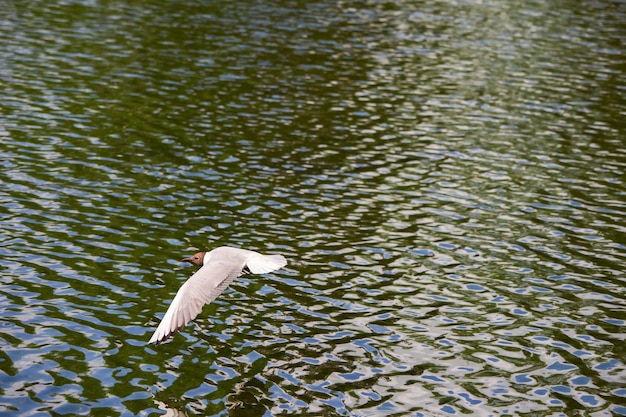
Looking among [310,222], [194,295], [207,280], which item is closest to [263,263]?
[207,280]

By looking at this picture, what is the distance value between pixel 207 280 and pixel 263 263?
54.0 inches

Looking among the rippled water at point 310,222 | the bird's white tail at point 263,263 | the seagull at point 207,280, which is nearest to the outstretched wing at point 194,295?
the seagull at point 207,280

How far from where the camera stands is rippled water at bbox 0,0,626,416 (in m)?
16.6

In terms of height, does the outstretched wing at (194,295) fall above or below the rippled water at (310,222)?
above

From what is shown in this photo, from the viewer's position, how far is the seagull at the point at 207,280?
1523 centimetres

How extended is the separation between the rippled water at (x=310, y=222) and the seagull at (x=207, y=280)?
1442mm

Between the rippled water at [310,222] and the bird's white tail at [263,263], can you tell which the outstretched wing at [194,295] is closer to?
the bird's white tail at [263,263]

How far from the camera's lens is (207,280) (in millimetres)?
16531

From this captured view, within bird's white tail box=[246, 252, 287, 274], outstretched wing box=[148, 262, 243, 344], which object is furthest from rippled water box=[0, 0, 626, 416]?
bird's white tail box=[246, 252, 287, 274]

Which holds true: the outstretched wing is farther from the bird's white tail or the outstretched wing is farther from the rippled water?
the rippled water

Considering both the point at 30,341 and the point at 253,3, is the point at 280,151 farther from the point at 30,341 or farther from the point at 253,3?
the point at 253,3

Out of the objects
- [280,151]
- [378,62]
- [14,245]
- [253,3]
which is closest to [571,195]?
[280,151]

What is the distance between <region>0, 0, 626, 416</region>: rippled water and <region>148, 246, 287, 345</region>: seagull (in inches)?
56.8

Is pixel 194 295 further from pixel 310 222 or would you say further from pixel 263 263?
pixel 310 222
